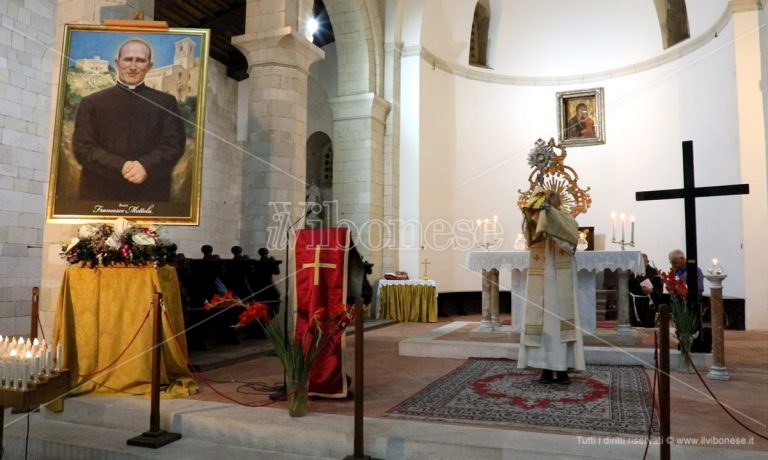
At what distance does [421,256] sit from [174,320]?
7.36 meters

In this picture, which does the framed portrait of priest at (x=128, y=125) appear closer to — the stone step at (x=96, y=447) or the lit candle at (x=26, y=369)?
the stone step at (x=96, y=447)

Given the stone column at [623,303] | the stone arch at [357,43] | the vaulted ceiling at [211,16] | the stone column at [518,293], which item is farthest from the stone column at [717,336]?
the vaulted ceiling at [211,16]

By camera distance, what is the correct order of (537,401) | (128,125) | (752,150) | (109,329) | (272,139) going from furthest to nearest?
(752,150) → (272,139) → (128,125) → (109,329) → (537,401)

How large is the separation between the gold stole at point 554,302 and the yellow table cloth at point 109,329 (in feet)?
9.30

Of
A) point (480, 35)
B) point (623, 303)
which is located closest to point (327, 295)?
point (623, 303)

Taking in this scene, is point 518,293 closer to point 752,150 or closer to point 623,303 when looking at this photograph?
point 623,303

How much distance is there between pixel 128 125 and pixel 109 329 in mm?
1752

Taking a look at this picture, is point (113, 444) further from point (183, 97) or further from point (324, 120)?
point (324, 120)

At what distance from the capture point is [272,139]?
311 inches

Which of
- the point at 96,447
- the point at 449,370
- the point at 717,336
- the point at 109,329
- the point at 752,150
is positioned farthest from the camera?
the point at 752,150

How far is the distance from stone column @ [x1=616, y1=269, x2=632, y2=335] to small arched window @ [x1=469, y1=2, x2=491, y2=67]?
8029mm

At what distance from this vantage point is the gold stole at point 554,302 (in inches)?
187

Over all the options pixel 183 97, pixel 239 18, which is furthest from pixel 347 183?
pixel 183 97

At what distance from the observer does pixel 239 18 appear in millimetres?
12984
